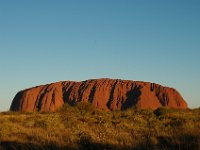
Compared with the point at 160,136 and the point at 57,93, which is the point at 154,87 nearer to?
the point at 57,93

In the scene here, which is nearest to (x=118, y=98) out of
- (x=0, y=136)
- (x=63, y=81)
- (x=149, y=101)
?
(x=149, y=101)

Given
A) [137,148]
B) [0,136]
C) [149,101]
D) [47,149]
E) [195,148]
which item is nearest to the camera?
[195,148]

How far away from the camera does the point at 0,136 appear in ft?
50.3

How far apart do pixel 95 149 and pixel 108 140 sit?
596 mm

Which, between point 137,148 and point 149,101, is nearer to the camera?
point 137,148

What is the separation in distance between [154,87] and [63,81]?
3094cm

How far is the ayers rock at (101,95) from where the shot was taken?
115562 mm

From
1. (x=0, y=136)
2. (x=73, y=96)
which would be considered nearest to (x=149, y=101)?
(x=73, y=96)

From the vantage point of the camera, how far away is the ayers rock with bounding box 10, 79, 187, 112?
379 feet

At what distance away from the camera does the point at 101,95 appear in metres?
120

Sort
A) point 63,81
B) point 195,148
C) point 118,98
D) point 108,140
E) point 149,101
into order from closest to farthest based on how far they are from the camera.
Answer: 1. point 195,148
2. point 108,140
3. point 149,101
4. point 118,98
5. point 63,81

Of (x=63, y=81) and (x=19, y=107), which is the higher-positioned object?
(x=63, y=81)

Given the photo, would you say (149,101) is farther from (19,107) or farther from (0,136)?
(0,136)

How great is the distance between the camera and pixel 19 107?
401 feet
